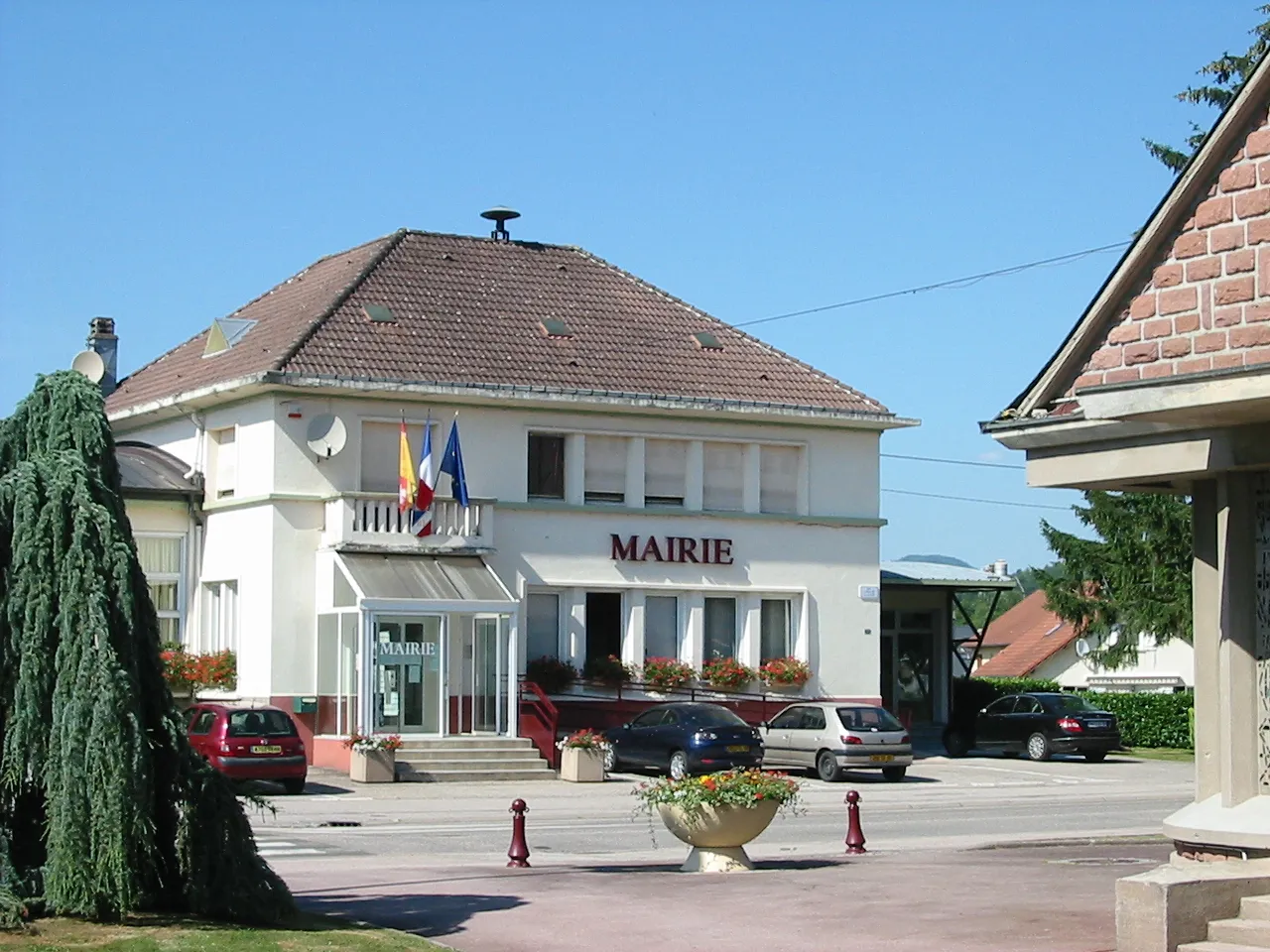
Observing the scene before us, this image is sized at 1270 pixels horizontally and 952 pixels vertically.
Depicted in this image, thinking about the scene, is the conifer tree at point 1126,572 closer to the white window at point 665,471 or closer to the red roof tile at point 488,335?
the red roof tile at point 488,335

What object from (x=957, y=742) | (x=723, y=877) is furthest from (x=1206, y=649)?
(x=957, y=742)

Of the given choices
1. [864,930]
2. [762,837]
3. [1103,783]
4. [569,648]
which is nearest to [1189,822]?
[864,930]

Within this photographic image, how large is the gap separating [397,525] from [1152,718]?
21.0m

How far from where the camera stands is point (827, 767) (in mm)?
36375

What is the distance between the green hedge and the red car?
19.8 metres

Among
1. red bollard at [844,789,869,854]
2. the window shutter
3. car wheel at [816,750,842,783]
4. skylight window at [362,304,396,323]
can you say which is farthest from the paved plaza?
skylight window at [362,304,396,323]

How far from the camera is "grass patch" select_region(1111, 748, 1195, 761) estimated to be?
45.0 meters

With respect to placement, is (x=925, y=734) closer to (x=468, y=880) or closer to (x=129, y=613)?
(x=468, y=880)

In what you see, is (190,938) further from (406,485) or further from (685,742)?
(406,485)

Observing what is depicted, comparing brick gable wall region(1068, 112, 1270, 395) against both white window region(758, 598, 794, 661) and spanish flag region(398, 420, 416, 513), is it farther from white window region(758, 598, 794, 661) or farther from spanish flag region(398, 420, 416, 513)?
white window region(758, 598, 794, 661)

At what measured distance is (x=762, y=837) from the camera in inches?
966

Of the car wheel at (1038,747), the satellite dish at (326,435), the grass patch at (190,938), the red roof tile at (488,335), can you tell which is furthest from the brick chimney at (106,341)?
the grass patch at (190,938)

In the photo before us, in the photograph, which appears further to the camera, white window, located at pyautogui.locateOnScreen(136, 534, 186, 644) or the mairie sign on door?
white window, located at pyautogui.locateOnScreen(136, 534, 186, 644)

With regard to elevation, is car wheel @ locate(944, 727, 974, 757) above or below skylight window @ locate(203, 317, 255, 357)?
below
